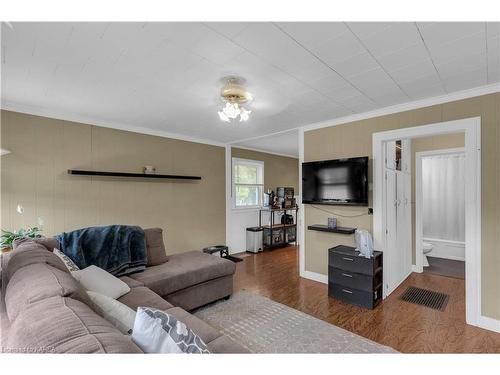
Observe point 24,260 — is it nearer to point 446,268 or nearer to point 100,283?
point 100,283

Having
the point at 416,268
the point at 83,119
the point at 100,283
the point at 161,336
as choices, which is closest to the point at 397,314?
the point at 416,268

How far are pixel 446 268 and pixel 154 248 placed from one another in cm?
481

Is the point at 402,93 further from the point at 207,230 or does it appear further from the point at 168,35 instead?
the point at 207,230

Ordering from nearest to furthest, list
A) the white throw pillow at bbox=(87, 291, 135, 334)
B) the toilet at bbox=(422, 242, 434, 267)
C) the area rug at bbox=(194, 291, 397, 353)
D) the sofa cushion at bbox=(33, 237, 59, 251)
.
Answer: the white throw pillow at bbox=(87, 291, 135, 334) < the area rug at bbox=(194, 291, 397, 353) < the sofa cushion at bbox=(33, 237, 59, 251) < the toilet at bbox=(422, 242, 434, 267)

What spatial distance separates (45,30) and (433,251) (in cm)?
665

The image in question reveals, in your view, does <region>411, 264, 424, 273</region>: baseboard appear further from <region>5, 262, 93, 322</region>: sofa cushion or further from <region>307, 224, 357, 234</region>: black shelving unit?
<region>5, 262, 93, 322</region>: sofa cushion

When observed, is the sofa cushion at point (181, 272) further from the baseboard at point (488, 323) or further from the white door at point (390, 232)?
the baseboard at point (488, 323)

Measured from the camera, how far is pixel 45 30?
1.53 m

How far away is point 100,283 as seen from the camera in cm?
198

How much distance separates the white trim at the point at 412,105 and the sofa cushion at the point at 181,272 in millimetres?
2407

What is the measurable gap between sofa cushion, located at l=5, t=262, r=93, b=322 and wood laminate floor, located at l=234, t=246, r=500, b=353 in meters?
2.38

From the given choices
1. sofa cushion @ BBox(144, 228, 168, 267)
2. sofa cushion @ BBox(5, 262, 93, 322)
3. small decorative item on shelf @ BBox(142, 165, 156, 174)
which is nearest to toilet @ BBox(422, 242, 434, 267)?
sofa cushion @ BBox(144, 228, 168, 267)

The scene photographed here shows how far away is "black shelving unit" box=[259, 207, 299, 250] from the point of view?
227 inches
